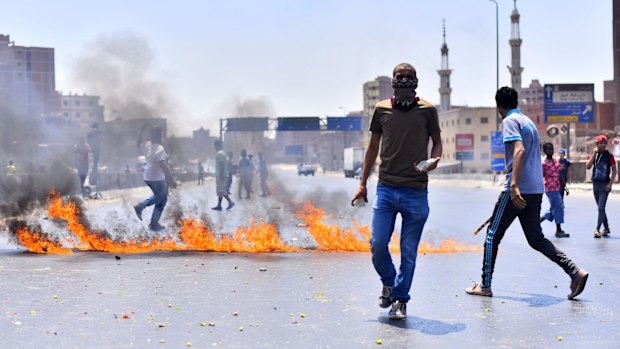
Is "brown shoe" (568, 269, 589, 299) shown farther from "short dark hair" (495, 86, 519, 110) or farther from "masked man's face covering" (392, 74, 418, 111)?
"masked man's face covering" (392, 74, 418, 111)

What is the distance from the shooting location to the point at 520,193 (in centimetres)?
675

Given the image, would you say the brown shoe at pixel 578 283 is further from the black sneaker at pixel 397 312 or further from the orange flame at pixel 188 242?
the orange flame at pixel 188 242

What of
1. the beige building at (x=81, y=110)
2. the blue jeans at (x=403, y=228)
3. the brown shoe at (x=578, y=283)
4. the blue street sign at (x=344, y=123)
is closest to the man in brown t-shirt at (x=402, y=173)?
the blue jeans at (x=403, y=228)

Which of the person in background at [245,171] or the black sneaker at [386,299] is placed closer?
the black sneaker at [386,299]

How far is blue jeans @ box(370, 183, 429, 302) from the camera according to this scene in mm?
5965

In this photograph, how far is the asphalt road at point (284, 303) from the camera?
525 cm

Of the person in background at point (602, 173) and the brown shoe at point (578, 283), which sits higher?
the person in background at point (602, 173)

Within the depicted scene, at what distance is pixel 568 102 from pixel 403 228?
158 feet

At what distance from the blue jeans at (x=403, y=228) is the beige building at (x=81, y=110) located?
15529 mm

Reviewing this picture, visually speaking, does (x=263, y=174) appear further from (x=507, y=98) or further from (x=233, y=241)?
(x=507, y=98)

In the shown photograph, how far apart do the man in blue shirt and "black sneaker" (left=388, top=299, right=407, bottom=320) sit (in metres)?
1.20

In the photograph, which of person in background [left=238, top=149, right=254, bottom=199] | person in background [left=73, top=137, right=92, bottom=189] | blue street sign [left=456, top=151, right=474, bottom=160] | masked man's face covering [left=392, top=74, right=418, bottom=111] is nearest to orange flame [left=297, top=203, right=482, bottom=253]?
masked man's face covering [left=392, top=74, right=418, bottom=111]

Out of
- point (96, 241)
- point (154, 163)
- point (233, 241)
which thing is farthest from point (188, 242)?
point (154, 163)

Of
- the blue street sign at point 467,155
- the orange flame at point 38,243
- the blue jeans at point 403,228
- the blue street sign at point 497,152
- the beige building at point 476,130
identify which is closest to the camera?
the blue jeans at point 403,228
